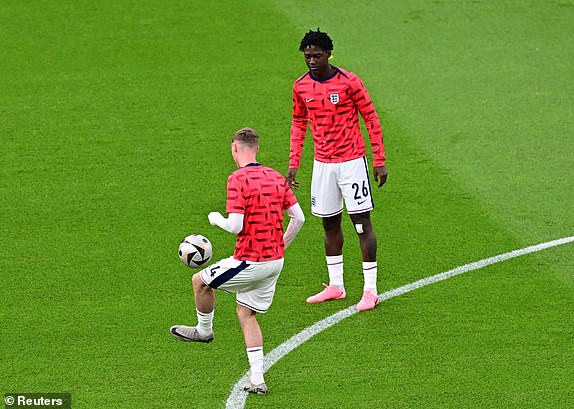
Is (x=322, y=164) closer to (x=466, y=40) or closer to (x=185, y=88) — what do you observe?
(x=185, y=88)

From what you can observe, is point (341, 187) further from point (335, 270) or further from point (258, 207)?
point (258, 207)

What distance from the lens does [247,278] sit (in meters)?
8.72

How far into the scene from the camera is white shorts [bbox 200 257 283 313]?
869 cm

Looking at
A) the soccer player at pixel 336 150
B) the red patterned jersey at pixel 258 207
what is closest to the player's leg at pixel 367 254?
the soccer player at pixel 336 150

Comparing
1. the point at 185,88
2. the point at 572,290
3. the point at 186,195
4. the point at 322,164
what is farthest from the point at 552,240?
the point at 185,88

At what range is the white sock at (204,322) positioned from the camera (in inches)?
367

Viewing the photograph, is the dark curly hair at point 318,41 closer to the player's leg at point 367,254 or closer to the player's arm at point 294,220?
the player's leg at point 367,254

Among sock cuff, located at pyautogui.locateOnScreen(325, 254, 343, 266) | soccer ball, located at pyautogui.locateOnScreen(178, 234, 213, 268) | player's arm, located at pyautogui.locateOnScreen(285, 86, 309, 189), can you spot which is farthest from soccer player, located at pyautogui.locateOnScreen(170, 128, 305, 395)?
sock cuff, located at pyautogui.locateOnScreen(325, 254, 343, 266)

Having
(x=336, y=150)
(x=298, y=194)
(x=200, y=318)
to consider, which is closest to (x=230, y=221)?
(x=200, y=318)

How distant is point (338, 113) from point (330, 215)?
912mm

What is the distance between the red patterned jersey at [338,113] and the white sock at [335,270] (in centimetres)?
89

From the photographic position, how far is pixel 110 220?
12141 millimetres

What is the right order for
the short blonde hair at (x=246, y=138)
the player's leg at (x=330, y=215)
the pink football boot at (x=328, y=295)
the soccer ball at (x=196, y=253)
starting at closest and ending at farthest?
the short blonde hair at (x=246, y=138), the soccer ball at (x=196, y=253), the player's leg at (x=330, y=215), the pink football boot at (x=328, y=295)

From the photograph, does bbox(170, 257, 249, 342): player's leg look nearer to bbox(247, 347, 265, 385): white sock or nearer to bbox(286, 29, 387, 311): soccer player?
bbox(247, 347, 265, 385): white sock
